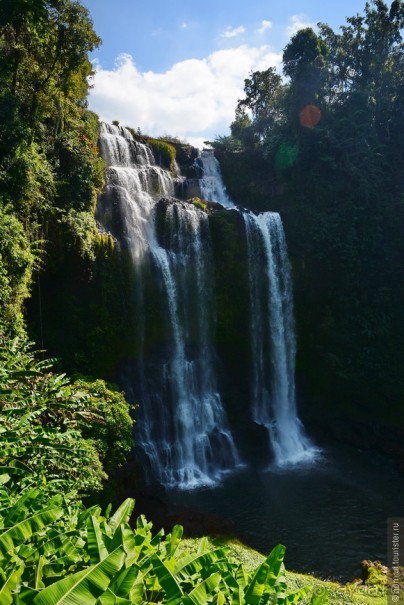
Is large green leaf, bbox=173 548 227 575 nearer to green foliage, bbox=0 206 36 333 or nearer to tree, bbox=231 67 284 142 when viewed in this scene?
green foliage, bbox=0 206 36 333

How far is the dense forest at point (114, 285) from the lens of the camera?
2924mm

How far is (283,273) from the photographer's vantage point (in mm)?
23625

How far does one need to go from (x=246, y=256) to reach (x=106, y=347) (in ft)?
28.8

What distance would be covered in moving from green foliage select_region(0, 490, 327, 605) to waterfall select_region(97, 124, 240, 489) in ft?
48.3

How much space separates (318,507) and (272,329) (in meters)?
9.73

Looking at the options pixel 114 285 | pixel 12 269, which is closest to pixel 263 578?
pixel 12 269

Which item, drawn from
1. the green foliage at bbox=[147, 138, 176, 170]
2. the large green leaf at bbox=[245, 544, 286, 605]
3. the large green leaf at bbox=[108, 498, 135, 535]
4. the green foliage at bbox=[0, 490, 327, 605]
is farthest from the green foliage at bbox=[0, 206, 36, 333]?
the green foliage at bbox=[147, 138, 176, 170]

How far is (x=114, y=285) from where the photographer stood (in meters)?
19.3

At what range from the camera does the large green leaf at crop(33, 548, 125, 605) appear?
2270 millimetres

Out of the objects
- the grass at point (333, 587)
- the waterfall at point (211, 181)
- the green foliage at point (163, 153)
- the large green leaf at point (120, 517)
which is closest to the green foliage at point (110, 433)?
the grass at point (333, 587)

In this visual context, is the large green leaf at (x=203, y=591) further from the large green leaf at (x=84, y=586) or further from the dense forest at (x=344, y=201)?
the dense forest at (x=344, y=201)

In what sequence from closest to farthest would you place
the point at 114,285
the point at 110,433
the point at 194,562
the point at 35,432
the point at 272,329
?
the point at 194,562
the point at 35,432
the point at 110,433
the point at 114,285
the point at 272,329

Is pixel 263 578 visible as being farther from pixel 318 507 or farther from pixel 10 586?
pixel 318 507

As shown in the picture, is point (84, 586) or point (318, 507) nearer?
point (84, 586)
